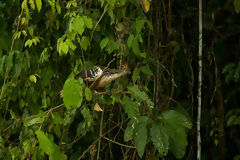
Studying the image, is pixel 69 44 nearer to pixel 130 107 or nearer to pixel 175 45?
pixel 130 107

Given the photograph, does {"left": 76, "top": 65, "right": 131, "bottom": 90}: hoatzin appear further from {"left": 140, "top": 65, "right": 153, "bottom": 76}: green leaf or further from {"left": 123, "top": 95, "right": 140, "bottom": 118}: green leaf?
{"left": 140, "top": 65, "right": 153, "bottom": 76}: green leaf

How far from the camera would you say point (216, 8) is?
2.26 meters

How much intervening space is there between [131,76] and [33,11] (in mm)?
536

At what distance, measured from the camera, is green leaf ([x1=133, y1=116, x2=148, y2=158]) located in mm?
1486

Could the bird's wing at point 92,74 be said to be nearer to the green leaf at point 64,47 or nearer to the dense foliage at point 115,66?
the dense foliage at point 115,66

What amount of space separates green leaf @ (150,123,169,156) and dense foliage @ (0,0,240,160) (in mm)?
140

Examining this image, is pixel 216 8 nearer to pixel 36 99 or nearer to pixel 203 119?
pixel 203 119

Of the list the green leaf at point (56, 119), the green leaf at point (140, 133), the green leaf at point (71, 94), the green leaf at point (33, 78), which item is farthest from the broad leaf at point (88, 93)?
the green leaf at point (33, 78)

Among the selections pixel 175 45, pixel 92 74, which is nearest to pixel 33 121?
pixel 92 74

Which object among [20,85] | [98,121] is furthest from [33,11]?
[98,121]

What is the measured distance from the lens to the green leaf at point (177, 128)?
1476mm

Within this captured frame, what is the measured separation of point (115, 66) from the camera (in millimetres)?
2059

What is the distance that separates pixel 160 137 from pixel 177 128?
2.3 inches

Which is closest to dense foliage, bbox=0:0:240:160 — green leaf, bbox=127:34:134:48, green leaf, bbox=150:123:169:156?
green leaf, bbox=127:34:134:48
